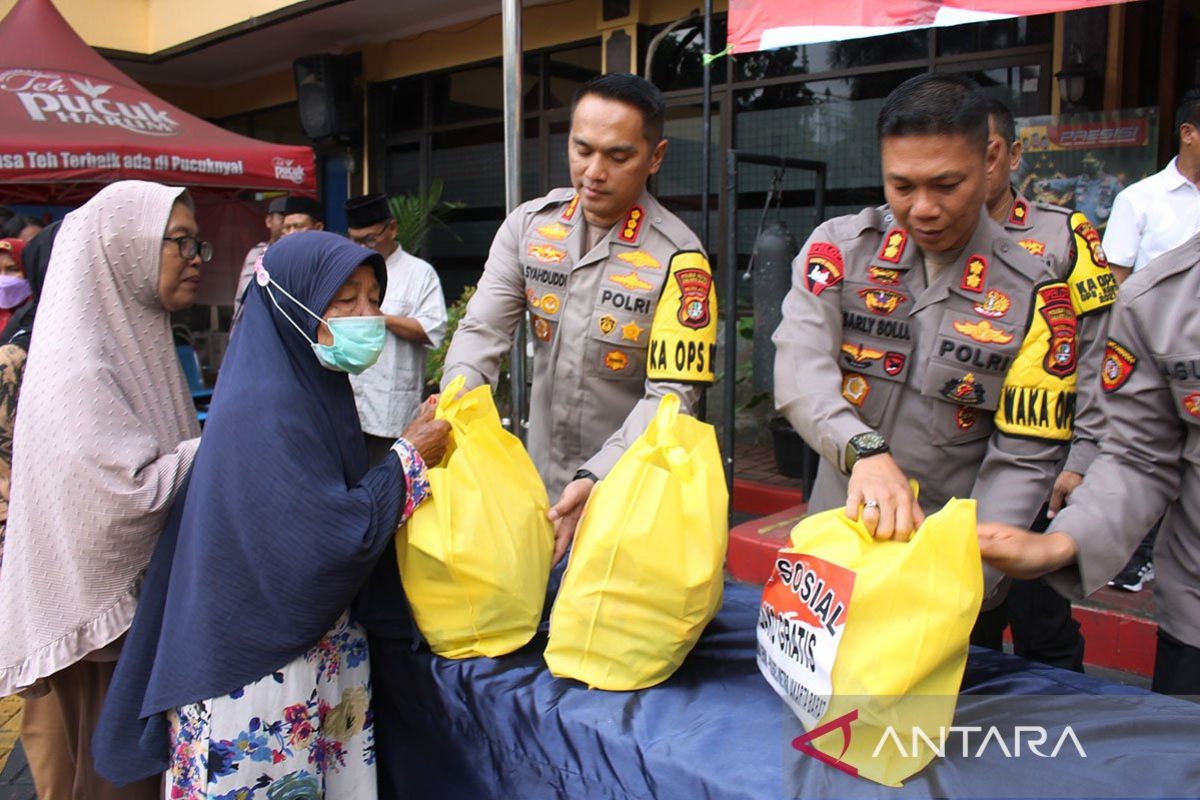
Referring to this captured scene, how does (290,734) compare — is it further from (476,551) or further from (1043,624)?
(1043,624)

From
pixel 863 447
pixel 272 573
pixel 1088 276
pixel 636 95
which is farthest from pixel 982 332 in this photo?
pixel 272 573

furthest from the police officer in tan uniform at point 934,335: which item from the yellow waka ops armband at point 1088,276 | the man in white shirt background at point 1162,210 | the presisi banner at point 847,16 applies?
the man in white shirt background at point 1162,210

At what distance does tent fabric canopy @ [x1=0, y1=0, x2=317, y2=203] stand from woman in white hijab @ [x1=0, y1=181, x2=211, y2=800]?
4.21 m

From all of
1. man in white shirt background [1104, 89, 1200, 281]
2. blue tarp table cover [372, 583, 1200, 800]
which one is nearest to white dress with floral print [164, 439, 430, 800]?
blue tarp table cover [372, 583, 1200, 800]

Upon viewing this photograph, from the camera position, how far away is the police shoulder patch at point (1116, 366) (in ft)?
5.60

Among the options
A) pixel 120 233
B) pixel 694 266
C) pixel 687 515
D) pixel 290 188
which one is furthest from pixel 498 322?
pixel 290 188

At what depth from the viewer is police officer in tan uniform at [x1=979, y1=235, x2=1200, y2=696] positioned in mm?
1618

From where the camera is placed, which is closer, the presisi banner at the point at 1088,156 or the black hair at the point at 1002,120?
the black hair at the point at 1002,120

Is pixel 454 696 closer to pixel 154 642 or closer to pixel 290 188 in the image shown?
pixel 154 642

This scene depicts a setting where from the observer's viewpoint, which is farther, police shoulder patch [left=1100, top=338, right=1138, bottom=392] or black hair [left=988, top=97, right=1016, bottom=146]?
black hair [left=988, top=97, right=1016, bottom=146]

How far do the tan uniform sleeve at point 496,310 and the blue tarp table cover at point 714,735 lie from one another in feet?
2.73

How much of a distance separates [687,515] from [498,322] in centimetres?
118

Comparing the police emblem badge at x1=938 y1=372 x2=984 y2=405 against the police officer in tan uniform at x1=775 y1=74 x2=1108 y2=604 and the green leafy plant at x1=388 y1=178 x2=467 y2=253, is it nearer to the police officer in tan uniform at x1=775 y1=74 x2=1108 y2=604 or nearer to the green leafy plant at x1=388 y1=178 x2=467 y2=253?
the police officer in tan uniform at x1=775 y1=74 x2=1108 y2=604

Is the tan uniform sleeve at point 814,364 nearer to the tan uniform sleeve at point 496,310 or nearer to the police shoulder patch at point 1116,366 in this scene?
the police shoulder patch at point 1116,366
